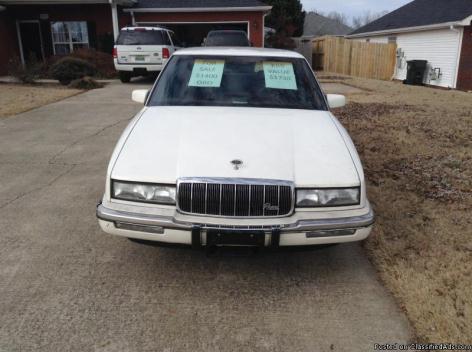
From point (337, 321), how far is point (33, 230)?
9.01ft

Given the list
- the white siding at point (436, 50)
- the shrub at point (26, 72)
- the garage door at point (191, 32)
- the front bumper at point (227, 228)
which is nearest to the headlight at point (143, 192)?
the front bumper at point (227, 228)

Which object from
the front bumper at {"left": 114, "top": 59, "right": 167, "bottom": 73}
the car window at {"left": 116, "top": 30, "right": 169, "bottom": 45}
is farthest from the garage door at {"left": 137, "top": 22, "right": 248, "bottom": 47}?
the front bumper at {"left": 114, "top": 59, "right": 167, "bottom": 73}

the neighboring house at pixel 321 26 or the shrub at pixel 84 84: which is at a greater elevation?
the neighboring house at pixel 321 26

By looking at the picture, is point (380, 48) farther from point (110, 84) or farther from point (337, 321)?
point (337, 321)

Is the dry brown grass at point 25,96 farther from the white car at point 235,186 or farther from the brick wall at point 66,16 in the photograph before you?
the white car at point 235,186

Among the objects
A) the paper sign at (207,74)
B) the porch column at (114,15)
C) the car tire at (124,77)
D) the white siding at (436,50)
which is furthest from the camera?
the porch column at (114,15)

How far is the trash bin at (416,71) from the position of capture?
61.0 feet

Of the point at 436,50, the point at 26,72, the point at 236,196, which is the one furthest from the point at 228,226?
the point at 436,50

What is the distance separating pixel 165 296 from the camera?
117 inches

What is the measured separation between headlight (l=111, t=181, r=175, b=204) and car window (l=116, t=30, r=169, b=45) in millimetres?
12884

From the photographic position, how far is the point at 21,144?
702 cm

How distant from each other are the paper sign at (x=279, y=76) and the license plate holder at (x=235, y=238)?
188 centimetres

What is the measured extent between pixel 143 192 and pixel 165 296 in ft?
2.38

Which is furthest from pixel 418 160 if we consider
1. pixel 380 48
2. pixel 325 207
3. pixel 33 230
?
pixel 380 48
